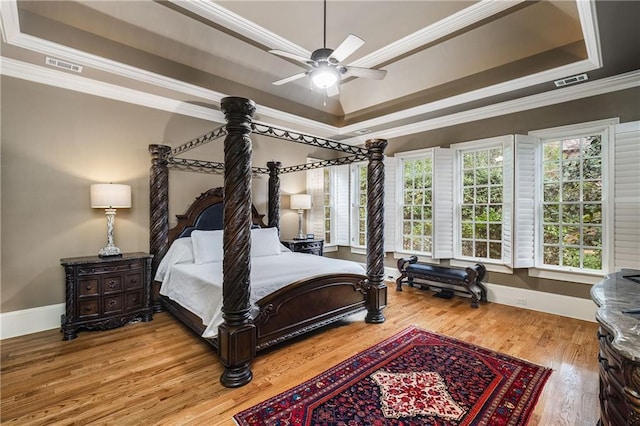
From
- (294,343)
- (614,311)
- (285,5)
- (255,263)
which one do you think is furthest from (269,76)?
(614,311)

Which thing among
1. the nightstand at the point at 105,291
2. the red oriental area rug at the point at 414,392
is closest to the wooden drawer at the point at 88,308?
the nightstand at the point at 105,291

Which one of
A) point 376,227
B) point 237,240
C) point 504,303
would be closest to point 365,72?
point 376,227

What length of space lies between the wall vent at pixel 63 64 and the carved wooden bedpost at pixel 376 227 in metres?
3.43

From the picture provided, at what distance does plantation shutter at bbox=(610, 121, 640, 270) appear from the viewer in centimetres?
329

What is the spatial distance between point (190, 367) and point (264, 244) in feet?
6.51

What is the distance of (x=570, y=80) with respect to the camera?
3.53 meters

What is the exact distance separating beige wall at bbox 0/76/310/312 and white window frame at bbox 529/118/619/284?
17.9 ft

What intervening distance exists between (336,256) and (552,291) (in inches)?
154

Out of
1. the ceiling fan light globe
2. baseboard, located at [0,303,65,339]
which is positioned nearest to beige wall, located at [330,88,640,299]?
the ceiling fan light globe

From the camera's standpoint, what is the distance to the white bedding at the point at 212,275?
2.66m

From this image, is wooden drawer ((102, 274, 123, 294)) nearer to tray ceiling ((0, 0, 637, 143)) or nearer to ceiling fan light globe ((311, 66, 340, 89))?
tray ceiling ((0, 0, 637, 143))

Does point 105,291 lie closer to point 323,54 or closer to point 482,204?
point 323,54

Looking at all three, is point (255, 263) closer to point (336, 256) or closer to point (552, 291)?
point (336, 256)

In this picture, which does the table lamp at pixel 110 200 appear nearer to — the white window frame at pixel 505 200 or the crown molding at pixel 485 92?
the crown molding at pixel 485 92
